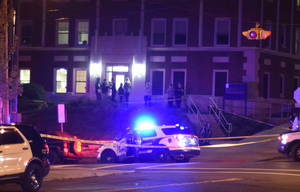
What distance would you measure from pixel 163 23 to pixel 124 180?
2134 cm

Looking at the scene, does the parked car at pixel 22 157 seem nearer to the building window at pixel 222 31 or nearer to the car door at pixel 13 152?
the car door at pixel 13 152

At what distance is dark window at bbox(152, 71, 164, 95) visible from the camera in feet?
100

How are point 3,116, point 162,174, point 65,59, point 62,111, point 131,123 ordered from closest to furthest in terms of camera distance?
point 162,174
point 3,116
point 62,111
point 131,123
point 65,59

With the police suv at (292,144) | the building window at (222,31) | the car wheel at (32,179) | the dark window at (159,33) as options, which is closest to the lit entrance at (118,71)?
the dark window at (159,33)

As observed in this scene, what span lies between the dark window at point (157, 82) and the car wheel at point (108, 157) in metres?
14.0

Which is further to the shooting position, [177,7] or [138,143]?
[177,7]

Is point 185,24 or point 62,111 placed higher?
point 185,24

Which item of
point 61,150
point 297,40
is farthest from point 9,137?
point 297,40

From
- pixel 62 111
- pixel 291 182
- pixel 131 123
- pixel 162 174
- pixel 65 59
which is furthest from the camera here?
pixel 65 59

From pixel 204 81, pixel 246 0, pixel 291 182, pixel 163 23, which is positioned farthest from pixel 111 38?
pixel 291 182

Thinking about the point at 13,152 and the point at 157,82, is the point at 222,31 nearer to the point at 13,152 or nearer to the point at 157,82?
the point at 157,82

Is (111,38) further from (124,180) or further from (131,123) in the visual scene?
(124,180)

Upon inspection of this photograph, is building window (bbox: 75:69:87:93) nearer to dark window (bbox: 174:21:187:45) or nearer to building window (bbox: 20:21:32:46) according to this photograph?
building window (bbox: 20:21:32:46)

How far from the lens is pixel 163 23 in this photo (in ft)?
101
